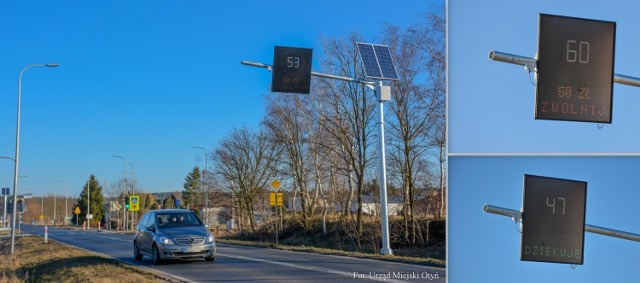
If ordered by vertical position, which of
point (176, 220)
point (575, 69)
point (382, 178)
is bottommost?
point (176, 220)

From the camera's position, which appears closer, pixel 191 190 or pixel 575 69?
pixel 575 69

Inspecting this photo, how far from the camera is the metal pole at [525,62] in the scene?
21.0 feet

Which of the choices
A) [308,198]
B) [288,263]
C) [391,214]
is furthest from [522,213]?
[308,198]

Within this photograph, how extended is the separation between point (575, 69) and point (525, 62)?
2.11 ft

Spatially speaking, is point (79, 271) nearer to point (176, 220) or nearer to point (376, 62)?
point (176, 220)

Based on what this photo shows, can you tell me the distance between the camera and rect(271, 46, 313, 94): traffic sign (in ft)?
48.4

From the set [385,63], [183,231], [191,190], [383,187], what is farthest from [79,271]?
[191,190]

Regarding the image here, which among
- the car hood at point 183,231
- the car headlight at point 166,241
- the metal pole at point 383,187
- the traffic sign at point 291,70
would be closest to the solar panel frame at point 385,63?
the metal pole at point 383,187

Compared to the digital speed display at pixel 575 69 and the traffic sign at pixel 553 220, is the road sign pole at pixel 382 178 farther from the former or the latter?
the traffic sign at pixel 553 220

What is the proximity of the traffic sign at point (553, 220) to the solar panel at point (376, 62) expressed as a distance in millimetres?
12729

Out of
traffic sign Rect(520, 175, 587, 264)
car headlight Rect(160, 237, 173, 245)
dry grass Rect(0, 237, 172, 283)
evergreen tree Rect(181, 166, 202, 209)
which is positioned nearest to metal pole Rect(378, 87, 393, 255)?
car headlight Rect(160, 237, 173, 245)

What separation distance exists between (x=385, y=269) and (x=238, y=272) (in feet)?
10.9

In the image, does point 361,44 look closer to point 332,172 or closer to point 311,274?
point 311,274

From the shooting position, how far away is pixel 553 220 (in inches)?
230
